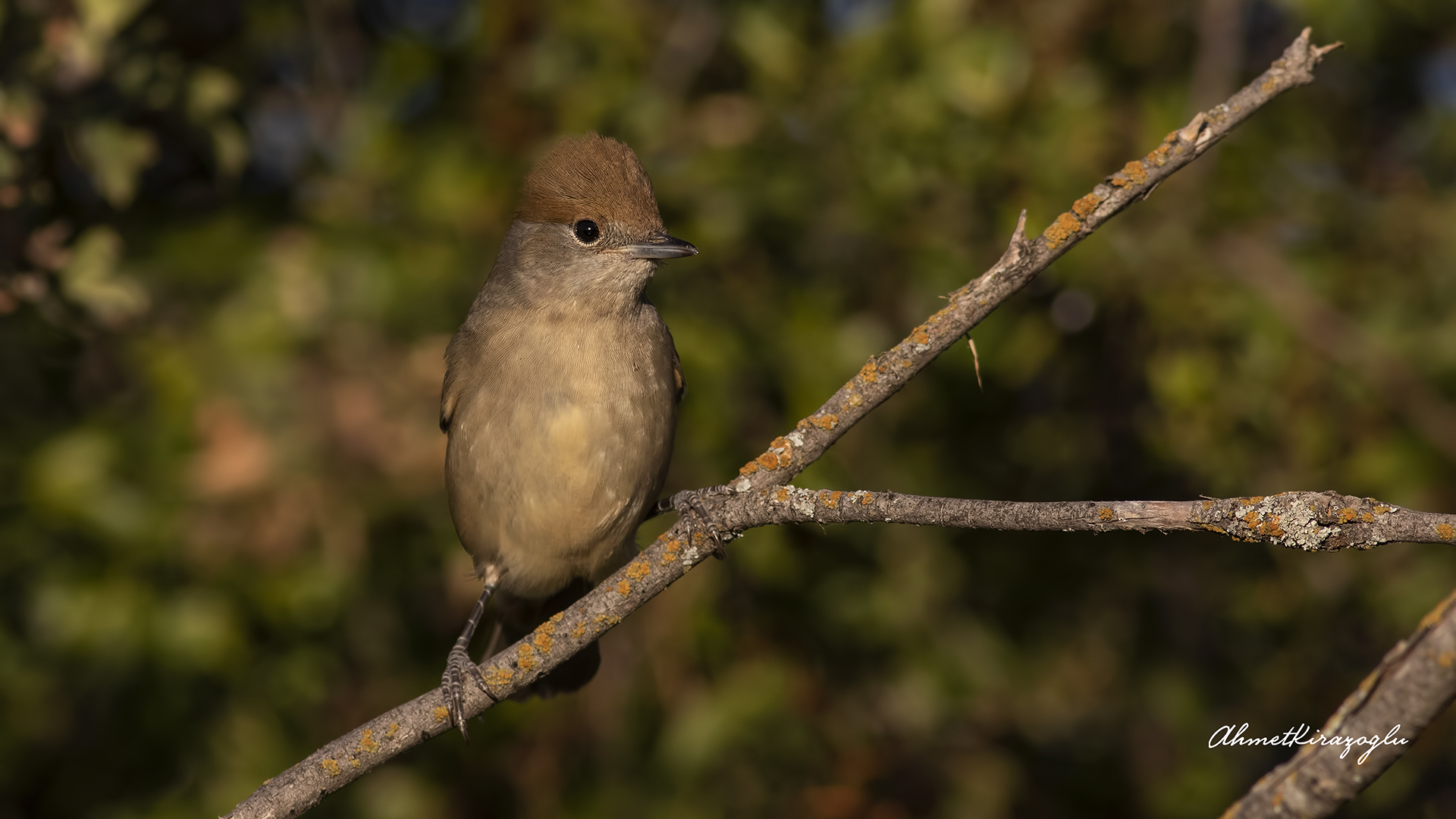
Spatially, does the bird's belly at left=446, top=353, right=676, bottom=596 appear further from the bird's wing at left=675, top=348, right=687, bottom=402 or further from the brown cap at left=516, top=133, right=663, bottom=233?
the brown cap at left=516, top=133, right=663, bottom=233

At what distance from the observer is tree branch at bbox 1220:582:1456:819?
5.66 ft

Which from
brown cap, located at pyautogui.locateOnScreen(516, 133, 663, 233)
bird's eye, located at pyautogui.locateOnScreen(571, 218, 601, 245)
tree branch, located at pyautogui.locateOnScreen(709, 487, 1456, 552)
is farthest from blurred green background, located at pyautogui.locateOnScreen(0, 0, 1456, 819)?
tree branch, located at pyautogui.locateOnScreen(709, 487, 1456, 552)

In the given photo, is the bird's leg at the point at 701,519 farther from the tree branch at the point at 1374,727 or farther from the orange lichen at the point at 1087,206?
the tree branch at the point at 1374,727

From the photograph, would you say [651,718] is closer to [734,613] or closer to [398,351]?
[734,613]

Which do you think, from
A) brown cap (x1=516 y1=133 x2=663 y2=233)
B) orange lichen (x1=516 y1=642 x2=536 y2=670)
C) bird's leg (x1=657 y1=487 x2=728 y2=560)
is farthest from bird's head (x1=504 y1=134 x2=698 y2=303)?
orange lichen (x1=516 y1=642 x2=536 y2=670)

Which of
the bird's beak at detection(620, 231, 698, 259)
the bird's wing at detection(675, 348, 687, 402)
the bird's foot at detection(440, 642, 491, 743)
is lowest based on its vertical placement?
the bird's foot at detection(440, 642, 491, 743)

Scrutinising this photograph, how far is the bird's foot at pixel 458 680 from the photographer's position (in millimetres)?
3217

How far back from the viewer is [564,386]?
3814 millimetres

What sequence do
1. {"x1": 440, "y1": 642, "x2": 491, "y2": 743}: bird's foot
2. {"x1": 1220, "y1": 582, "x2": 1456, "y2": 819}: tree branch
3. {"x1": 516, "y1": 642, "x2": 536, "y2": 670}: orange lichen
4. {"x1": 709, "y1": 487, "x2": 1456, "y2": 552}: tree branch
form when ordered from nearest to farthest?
{"x1": 1220, "y1": 582, "x2": 1456, "y2": 819}: tree branch < {"x1": 709, "y1": 487, "x2": 1456, "y2": 552}: tree branch < {"x1": 516, "y1": 642, "x2": 536, "y2": 670}: orange lichen < {"x1": 440, "y1": 642, "x2": 491, "y2": 743}: bird's foot

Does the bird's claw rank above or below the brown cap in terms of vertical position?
below

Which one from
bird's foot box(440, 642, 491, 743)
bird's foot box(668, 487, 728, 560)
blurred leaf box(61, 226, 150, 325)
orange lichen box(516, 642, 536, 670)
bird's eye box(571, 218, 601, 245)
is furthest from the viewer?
bird's eye box(571, 218, 601, 245)

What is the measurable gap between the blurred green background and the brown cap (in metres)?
0.26

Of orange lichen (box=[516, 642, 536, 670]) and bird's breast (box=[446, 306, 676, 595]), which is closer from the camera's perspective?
orange lichen (box=[516, 642, 536, 670])

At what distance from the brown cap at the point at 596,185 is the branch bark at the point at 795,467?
141cm
